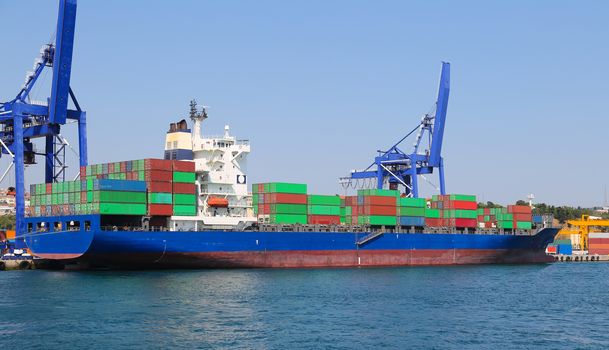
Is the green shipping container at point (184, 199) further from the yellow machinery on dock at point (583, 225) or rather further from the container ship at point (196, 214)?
the yellow machinery on dock at point (583, 225)

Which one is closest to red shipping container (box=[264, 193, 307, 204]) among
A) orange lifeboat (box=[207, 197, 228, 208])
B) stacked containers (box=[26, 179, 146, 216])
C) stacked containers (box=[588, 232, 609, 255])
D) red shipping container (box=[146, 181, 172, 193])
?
orange lifeboat (box=[207, 197, 228, 208])

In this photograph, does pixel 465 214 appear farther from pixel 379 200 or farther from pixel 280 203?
pixel 280 203

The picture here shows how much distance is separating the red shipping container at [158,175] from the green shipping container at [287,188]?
32.0 ft

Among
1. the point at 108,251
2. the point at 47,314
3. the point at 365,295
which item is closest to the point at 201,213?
the point at 108,251

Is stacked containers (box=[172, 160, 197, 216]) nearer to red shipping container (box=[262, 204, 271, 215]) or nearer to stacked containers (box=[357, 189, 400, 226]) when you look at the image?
red shipping container (box=[262, 204, 271, 215])

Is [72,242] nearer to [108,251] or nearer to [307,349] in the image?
[108,251]

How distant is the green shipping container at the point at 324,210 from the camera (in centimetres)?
6944

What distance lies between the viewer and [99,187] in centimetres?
5703

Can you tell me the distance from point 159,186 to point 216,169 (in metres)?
8.81

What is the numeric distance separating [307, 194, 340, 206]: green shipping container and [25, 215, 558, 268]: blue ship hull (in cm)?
323

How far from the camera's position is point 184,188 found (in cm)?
6122

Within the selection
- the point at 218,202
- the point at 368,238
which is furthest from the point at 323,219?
the point at 218,202

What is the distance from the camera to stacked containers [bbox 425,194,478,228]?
7969 cm

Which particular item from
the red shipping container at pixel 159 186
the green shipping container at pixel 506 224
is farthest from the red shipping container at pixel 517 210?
the red shipping container at pixel 159 186
